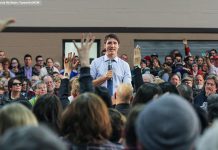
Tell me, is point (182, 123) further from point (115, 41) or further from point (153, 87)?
point (115, 41)

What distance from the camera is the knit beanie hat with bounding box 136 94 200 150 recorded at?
265cm

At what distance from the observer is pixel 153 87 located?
511 cm

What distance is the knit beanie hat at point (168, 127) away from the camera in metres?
2.65

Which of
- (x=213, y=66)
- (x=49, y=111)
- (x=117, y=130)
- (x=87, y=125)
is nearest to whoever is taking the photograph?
(x=87, y=125)

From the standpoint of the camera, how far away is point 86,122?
379 cm

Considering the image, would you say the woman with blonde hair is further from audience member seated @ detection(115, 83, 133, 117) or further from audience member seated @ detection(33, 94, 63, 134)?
audience member seated @ detection(115, 83, 133, 117)

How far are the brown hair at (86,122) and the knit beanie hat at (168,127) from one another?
1.09 m

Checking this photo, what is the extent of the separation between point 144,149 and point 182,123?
0.92 feet

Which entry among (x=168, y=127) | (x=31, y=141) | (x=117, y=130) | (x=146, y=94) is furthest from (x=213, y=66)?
(x=31, y=141)

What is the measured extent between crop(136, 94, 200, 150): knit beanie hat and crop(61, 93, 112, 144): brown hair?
109 cm

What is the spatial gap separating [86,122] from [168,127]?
124 cm

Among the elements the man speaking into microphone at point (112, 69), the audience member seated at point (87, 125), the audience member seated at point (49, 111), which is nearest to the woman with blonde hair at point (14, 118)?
the audience member seated at point (87, 125)

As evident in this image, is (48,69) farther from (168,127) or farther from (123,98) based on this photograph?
(168,127)
